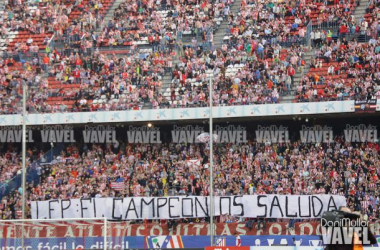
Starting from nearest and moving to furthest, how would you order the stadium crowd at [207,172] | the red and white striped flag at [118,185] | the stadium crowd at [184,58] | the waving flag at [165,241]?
the waving flag at [165,241], the stadium crowd at [207,172], the red and white striped flag at [118,185], the stadium crowd at [184,58]

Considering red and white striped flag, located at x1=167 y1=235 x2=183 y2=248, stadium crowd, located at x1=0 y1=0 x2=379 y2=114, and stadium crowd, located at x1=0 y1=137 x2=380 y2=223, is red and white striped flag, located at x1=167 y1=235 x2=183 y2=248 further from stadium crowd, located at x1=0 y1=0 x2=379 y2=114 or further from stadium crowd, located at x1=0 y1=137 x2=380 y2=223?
stadium crowd, located at x1=0 y1=0 x2=379 y2=114

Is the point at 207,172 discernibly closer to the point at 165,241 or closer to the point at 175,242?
the point at 175,242

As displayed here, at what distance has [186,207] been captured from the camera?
32.2 m

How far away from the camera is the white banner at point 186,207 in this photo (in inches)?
1210

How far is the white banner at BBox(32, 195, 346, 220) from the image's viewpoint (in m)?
30.7

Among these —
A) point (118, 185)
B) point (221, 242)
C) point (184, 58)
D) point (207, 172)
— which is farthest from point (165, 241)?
point (184, 58)

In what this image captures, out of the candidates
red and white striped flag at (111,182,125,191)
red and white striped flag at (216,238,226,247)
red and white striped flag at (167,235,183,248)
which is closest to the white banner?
red and white striped flag at (111,182,125,191)

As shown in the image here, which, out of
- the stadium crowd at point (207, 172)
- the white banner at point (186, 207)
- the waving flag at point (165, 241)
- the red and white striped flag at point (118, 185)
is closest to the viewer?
the waving flag at point (165, 241)

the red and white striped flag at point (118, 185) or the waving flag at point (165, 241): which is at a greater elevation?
the red and white striped flag at point (118, 185)

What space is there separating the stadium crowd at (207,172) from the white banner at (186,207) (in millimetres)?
1565

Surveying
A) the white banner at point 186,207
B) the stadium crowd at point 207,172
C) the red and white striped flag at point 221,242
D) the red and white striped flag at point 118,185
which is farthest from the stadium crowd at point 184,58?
the red and white striped flag at point 221,242

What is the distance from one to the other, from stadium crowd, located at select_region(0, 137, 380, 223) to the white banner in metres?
1.57

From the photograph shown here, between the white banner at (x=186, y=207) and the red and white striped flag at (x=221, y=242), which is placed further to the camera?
the white banner at (x=186, y=207)

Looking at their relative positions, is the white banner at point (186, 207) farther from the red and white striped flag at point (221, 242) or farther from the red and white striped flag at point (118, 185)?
the red and white striped flag at point (221, 242)
